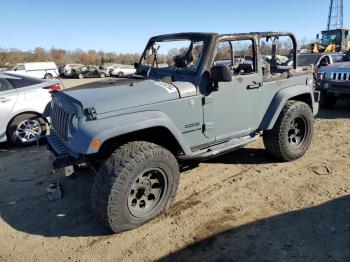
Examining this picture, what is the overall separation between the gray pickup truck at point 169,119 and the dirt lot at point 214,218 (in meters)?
0.31

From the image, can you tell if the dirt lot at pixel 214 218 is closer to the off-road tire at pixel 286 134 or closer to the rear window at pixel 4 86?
the off-road tire at pixel 286 134

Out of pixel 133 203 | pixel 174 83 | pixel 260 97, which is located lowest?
pixel 133 203

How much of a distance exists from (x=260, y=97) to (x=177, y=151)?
146 centimetres

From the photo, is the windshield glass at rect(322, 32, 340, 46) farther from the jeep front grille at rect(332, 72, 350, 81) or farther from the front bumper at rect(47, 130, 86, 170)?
the front bumper at rect(47, 130, 86, 170)

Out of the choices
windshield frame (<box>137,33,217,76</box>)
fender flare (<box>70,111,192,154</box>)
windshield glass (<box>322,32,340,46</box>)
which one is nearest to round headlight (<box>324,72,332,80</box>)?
windshield frame (<box>137,33,217,76</box>)

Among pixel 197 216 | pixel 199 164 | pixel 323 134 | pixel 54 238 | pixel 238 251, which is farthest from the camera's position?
pixel 323 134

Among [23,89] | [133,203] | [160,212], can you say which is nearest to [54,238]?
[133,203]

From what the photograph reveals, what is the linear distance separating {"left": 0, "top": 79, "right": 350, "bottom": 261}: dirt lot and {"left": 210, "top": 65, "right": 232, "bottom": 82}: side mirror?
1.45 metres

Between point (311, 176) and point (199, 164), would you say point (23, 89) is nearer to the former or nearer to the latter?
point (199, 164)

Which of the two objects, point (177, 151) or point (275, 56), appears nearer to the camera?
point (177, 151)

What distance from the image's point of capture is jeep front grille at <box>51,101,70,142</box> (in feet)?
12.6

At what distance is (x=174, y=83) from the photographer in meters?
4.07

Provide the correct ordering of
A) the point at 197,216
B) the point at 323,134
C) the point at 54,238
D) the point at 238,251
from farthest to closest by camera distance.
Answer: the point at 323,134
the point at 197,216
the point at 54,238
the point at 238,251

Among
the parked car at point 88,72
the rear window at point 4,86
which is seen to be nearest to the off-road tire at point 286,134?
the rear window at point 4,86
